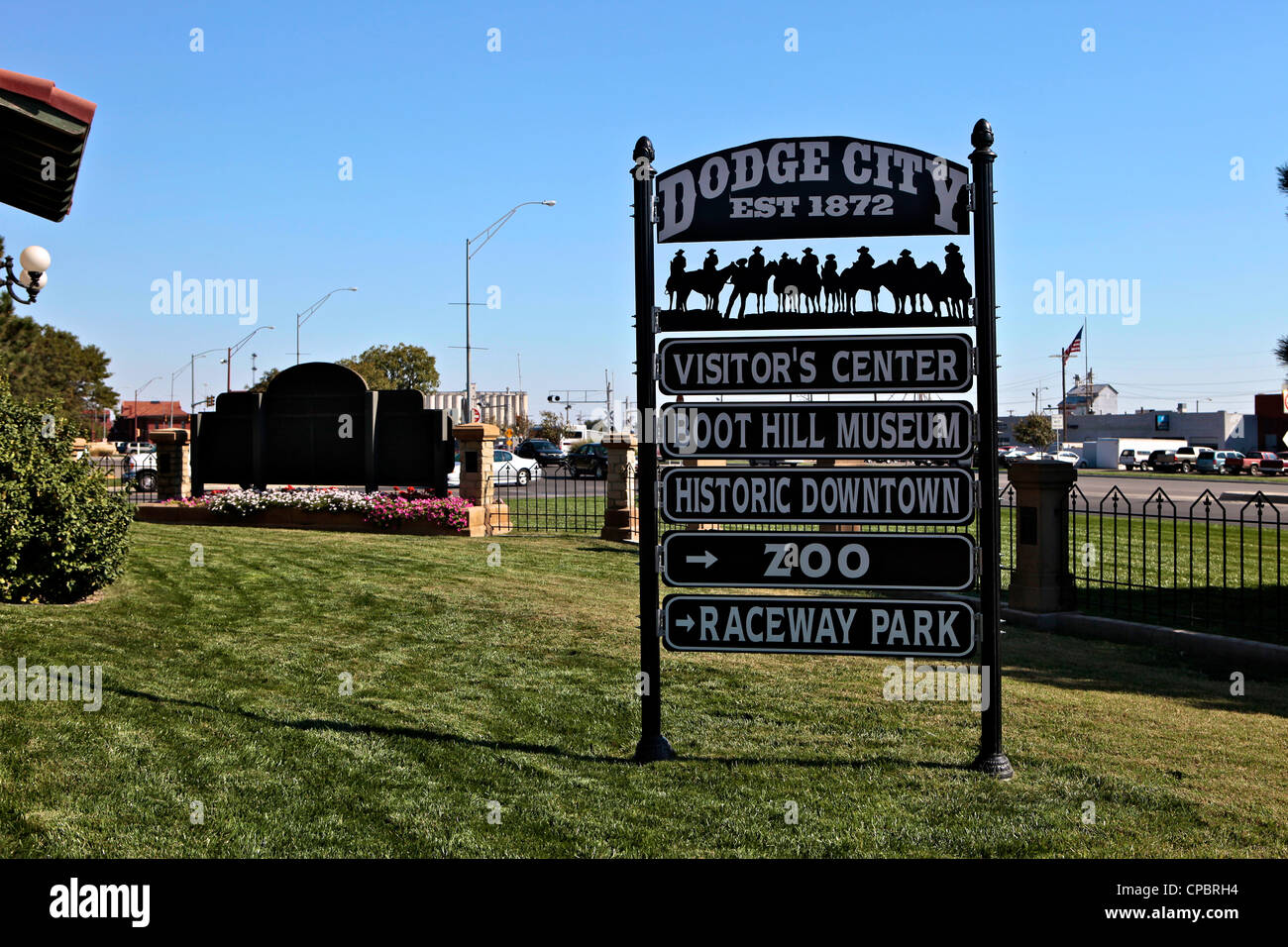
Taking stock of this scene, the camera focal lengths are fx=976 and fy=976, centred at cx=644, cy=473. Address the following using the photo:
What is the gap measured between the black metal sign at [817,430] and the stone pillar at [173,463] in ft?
59.0

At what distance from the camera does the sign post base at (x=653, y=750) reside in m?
5.73

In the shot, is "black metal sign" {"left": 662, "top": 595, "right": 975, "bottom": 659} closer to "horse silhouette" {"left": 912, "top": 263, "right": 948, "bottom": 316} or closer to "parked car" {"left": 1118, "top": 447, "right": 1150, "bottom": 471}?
"horse silhouette" {"left": 912, "top": 263, "right": 948, "bottom": 316}

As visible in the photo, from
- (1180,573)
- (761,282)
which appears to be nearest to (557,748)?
(761,282)

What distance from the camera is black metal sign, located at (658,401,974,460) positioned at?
5918 mm

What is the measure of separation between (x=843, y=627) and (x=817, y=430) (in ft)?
3.97

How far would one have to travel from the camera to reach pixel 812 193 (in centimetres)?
594

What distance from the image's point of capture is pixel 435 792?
16.7ft

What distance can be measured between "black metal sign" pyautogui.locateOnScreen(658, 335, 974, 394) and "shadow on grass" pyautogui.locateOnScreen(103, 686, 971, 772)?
2205 mm

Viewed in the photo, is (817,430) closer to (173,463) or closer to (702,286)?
(702,286)

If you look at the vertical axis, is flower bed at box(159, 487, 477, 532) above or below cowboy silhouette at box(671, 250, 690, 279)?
below

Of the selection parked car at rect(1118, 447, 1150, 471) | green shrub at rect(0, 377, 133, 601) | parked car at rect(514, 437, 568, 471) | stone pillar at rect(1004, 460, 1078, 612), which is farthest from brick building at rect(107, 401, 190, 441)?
stone pillar at rect(1004, 460, 1078, 612)

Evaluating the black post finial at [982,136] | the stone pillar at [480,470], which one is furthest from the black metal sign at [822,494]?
the stone pillar at [480,470]

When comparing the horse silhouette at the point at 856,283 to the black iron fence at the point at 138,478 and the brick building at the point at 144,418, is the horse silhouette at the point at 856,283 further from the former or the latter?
the brick building at the point at 144,418

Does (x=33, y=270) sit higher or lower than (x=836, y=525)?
higher
